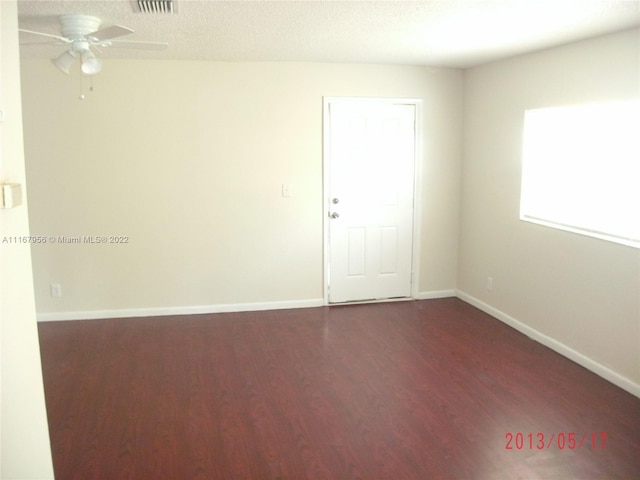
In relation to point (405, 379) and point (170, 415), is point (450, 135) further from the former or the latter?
point (170, 415)

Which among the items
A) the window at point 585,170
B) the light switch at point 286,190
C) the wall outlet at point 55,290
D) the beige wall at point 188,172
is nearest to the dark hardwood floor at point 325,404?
the wall outlet at point 55,290

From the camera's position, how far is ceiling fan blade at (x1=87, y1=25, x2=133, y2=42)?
8.80 ft

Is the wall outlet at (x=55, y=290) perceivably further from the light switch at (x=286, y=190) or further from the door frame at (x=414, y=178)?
the door frame at (x=414, y=178)

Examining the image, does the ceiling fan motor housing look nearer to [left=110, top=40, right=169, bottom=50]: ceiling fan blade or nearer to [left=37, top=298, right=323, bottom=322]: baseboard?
[left=110, top=40, right=169, bottom=50]: ceiling fan blade

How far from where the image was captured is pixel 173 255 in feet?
15.8

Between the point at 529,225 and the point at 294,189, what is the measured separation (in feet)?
6.90

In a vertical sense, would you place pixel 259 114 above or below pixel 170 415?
above

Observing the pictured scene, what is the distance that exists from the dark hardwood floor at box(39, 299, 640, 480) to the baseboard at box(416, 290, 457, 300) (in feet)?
2.39

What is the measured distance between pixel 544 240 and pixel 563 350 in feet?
2.78

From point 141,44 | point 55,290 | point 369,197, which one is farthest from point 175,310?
point 141,44

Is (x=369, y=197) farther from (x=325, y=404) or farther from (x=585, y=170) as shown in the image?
(x=325, y=404)

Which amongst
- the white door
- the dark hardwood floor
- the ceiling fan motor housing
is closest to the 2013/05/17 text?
the dark hardwood floor

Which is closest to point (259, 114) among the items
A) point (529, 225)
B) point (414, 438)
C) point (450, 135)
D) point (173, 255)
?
point (173, 255)

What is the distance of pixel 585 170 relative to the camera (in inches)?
150
